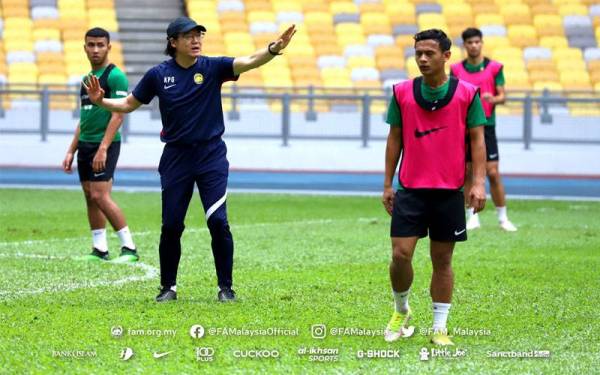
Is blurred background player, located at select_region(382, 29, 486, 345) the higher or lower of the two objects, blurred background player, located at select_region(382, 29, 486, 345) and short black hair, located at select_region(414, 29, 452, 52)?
the lower

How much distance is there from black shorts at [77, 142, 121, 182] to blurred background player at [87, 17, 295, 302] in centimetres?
280

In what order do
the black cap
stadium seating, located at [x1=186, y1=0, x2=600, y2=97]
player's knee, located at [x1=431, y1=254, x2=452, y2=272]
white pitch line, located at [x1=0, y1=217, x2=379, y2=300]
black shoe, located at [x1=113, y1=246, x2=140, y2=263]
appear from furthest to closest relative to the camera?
stadium seating, located at [x1=186, y1=0, x2=600, y2=97] < black shoe, located at [x1=113, y1=246, x2=140, y2=263] < white pitch line, located at [x1=0, y1=217, x2=379, y2=300] < the black cap < player's knee, located at [x1=431, y1=254, x2=452, y2=272]

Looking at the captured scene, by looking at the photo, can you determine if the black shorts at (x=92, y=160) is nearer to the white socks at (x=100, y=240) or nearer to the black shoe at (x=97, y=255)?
the white socks at (x=100, y=240)

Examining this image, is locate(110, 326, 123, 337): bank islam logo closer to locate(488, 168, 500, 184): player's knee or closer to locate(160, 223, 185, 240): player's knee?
locate(160, 223, 185, 240): player's knee

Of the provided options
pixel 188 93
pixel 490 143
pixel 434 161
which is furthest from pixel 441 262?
pixel 490 143

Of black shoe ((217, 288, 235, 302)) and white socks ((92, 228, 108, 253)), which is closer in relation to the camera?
black shoe ((217, 288, 235, 302))

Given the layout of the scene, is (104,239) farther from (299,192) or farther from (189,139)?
(299,192)

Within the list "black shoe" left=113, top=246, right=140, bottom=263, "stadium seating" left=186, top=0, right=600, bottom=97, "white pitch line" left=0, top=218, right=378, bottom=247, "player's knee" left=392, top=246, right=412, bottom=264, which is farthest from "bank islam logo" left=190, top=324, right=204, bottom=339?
"stadium seating" left=186, top=0, right=600, bottom=97

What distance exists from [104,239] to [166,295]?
10.3ft

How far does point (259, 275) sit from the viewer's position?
1109cm

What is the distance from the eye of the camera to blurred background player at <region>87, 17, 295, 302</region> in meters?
9.38

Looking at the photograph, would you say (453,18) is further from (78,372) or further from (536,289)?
(78,372)

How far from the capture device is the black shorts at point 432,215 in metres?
7.85

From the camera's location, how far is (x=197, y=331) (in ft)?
26.0
